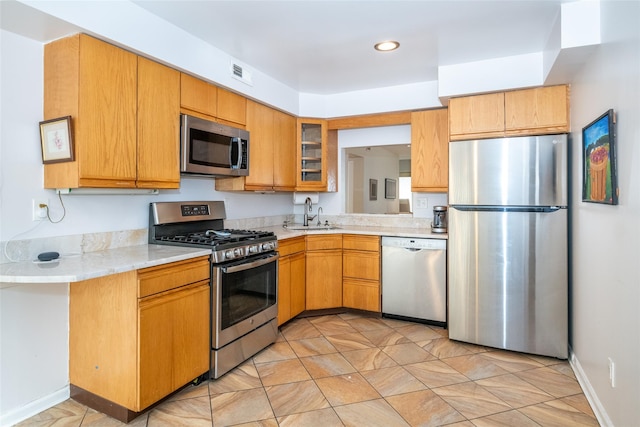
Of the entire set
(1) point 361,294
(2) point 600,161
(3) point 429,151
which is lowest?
(1) point 361,294

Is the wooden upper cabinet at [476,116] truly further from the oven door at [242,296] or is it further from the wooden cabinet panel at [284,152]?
the oven door at [242,296]


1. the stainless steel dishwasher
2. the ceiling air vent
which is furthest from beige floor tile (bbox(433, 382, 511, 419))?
the ceiling air vent

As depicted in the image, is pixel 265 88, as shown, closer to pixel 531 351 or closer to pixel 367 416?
pixel 367 416

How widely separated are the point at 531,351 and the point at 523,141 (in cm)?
165

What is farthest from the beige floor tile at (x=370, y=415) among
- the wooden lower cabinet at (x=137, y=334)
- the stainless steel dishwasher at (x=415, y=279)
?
the stainless steel dishwasher at (x=415, y=279)

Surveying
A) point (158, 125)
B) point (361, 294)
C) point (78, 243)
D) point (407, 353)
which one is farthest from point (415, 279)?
Result: point (78, 243)

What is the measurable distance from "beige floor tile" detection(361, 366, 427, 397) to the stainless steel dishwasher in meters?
0.94

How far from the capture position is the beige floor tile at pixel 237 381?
7.70 feet

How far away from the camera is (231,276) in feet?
8.27

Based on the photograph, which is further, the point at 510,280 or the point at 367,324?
the point at 367,324

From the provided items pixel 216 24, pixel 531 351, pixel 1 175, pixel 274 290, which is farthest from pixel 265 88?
pixel 531 351

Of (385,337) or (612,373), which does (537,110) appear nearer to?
(612,373)

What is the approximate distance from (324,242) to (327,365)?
136 cm

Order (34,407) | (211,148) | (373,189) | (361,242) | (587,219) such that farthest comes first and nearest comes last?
(373,189) < (361,242) < (211,148) < (587,219) < (34,407)
